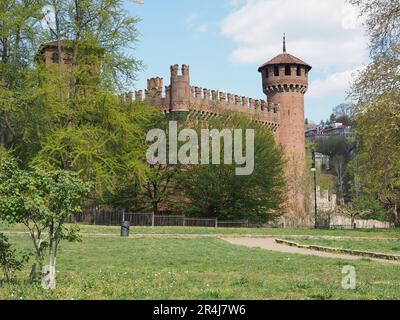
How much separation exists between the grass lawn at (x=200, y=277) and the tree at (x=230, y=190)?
19.4 meters

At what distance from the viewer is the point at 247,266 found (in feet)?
39.4

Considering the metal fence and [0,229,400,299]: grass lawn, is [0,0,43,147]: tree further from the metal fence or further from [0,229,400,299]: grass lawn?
[0,229,400,299]: grass lawn

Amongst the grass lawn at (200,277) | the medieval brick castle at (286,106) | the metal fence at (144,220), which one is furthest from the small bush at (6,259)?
the medieval brick castle at (286,106)

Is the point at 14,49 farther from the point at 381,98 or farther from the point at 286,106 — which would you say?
the point at 286,106

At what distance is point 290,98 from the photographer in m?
49.5

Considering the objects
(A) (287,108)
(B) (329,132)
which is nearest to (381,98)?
(A) (287,108)

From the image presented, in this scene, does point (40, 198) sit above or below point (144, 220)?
above

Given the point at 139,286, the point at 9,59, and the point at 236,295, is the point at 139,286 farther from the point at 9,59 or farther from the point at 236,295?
the point at 9,59

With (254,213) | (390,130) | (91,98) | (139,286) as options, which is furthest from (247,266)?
(254,213)

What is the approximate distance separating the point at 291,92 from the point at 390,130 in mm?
26943
